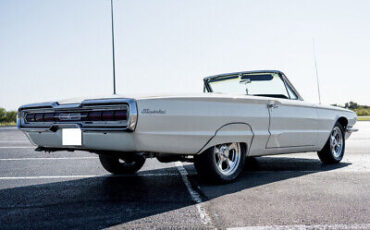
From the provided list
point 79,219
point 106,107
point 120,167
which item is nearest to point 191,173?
point 120,167

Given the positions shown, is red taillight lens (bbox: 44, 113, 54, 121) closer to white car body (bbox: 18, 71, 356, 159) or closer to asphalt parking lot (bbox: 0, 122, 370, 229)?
white car body (bbox: 18, 71, 356, 159)

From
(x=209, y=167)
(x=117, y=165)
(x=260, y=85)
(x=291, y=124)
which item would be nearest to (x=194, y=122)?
(x=209, y=167)

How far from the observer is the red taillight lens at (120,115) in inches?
140

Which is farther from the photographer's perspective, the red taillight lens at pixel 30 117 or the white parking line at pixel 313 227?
the red taillight lens at pixel 30 117

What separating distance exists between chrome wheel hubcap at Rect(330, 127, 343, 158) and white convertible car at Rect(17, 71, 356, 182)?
2.73ft

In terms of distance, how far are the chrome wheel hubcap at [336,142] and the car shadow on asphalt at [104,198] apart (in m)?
1.01

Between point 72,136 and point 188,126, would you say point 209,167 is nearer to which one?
point 188,126

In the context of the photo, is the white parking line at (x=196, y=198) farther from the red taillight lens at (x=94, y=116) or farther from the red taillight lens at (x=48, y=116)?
the red taillight lens at (x=48, y=116)

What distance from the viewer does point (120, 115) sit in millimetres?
3580

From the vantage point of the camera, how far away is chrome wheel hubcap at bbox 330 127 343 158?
6445 mm

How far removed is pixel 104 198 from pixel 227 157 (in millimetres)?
1553

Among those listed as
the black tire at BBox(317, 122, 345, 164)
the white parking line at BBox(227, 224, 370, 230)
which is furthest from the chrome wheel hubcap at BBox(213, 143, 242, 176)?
the black tire at BBox(317, 122, 345, 164)

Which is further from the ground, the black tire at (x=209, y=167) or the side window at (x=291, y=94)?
the side window at (x=291, y=94)

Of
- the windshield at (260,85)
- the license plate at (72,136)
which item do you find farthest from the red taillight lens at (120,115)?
the windshield at (260,85)
